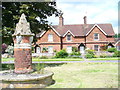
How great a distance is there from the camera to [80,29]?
39312mm

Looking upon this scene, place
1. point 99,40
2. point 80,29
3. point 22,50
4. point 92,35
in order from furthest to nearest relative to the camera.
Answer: point 80,29
point 92,35
point 99,40
point 22,50

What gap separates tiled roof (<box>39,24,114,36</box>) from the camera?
37.8 meters

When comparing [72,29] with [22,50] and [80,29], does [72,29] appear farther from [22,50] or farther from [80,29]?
[22,50]

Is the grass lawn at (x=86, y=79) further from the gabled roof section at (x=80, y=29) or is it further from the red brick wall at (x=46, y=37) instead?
the gabled roof section at (x=80, y=29)

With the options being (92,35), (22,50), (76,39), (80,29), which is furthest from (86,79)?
(80,29)

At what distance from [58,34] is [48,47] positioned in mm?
3944

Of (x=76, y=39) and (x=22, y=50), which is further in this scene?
(x=76, y=39)

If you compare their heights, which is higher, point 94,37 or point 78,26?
point 78,26

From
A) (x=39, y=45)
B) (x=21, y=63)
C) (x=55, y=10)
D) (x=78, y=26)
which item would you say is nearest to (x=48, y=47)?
(x=39, y=45)

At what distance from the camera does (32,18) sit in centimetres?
1416

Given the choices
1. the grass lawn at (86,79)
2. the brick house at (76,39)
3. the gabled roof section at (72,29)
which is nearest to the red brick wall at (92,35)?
the brick house at (76,39)

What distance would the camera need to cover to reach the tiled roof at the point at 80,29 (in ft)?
124

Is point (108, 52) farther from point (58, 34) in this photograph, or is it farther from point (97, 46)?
point (58, 34)

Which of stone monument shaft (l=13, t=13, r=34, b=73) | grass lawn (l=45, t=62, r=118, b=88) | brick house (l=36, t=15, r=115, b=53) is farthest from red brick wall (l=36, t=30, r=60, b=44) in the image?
stone monument shaft (l=13, t=13, r=34, b=73)
